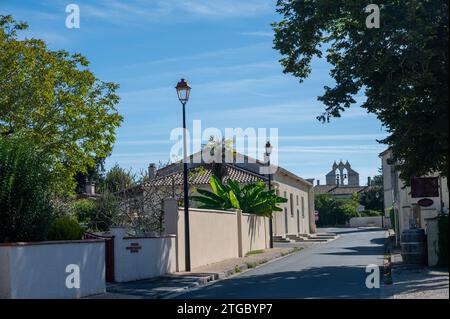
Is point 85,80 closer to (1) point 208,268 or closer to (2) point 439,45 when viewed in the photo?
(1) point 208,268

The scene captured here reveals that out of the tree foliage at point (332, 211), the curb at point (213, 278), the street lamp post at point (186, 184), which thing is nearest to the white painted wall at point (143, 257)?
the street lamp post at point (186, 184)

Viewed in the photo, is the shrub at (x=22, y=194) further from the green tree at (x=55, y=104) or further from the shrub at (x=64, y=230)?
the green tree at (x=55, y=104)

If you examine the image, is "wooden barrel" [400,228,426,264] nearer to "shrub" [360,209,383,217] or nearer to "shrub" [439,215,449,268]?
"shrub" [439,215,449,268]

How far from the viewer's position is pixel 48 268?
13562mm

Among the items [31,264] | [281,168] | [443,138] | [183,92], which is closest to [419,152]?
[443,138]

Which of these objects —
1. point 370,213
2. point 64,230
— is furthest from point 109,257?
point 370,213

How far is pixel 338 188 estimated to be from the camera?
429ft

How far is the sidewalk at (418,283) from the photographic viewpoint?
13242mm

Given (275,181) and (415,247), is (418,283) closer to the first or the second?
(415,247)

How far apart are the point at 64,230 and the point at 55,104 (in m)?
14.1

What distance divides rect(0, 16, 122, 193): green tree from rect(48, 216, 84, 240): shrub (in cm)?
967

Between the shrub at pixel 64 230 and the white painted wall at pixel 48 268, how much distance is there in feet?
1.34
